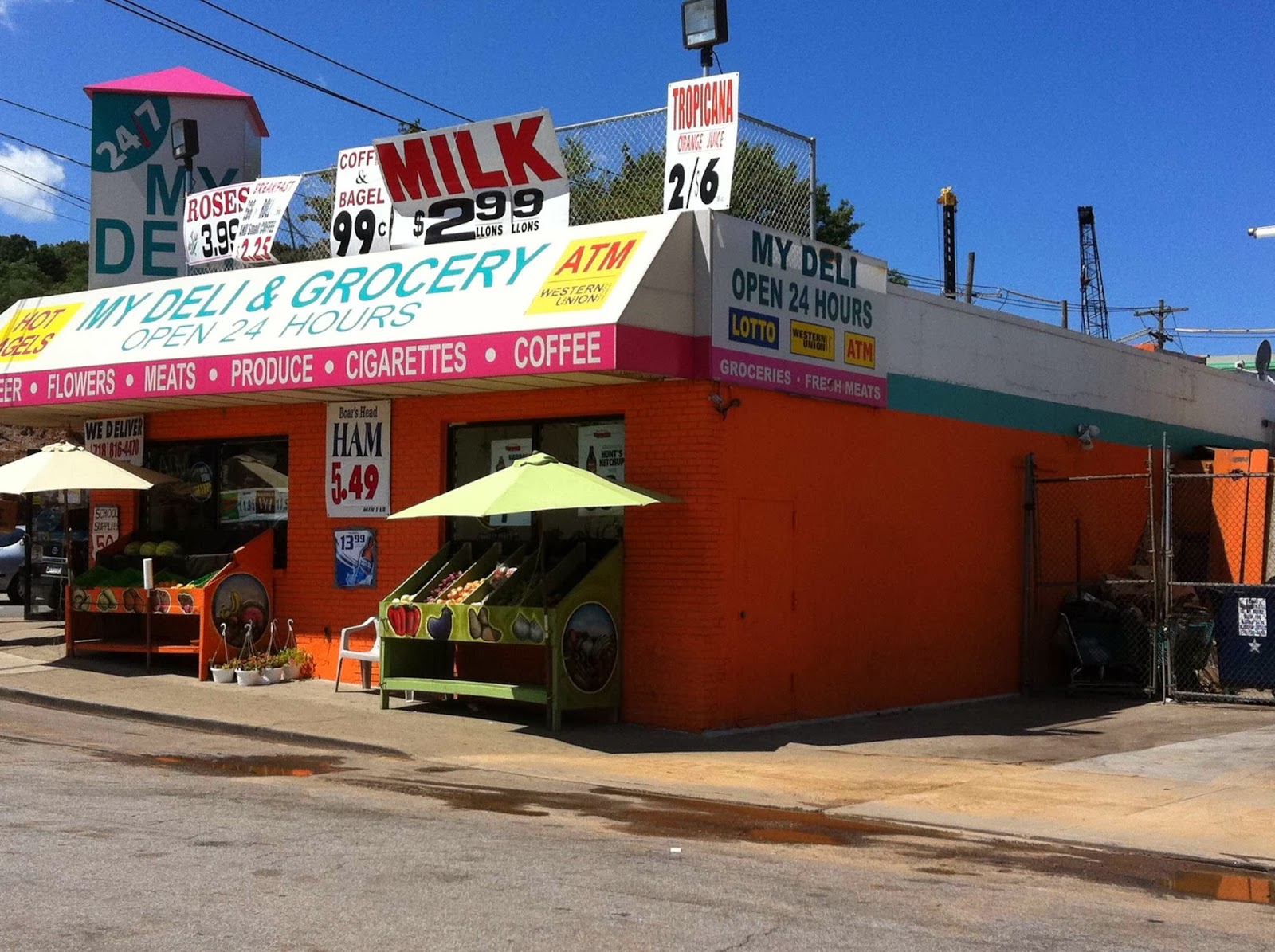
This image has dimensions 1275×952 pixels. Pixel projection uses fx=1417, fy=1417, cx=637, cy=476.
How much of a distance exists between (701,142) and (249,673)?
7.54 m

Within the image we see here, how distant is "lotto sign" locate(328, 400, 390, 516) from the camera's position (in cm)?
1556

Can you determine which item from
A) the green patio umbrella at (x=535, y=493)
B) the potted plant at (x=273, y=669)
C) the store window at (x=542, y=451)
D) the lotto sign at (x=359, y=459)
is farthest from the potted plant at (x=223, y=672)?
the green patio umbrella at (x=535, y=493)

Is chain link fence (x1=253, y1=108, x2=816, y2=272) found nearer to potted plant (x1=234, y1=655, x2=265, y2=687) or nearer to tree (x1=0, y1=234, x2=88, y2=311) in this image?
potted plant (x1=234, y1=655, x2=265, y2=687)

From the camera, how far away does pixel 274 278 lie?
1563cm

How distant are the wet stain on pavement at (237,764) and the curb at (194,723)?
486 millimetres

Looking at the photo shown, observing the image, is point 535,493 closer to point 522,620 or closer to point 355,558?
point 522,620

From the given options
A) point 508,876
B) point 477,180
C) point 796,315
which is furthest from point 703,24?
point 508,876

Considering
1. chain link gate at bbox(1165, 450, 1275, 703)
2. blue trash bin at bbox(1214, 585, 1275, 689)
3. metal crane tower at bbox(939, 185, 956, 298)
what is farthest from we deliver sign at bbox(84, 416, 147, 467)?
metal crane tower at bbox(939, 185, 956, 298)

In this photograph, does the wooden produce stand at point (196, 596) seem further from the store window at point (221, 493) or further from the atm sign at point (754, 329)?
the atm sign at point (754, 329)

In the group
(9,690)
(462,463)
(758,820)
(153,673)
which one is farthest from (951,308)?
(9,690)

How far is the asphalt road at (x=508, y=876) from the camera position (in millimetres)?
6109

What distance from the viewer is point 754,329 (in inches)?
534

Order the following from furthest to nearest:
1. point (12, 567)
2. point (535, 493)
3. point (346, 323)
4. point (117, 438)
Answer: point (12, 567) → point (117, 438) → point (346, 323) → point (535, 493)

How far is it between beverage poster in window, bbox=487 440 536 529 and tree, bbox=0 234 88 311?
171 ft
